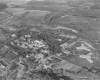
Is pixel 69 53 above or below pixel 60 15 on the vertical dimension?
below

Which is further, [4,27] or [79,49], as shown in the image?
[4,27]

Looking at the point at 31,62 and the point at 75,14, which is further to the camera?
the point at 75,14

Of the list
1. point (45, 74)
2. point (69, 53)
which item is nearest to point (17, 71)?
point (45, 74)

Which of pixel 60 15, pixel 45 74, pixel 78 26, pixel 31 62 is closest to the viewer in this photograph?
pixel 45 74

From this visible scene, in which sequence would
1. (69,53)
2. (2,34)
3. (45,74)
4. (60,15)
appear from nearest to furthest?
(45,74)
(69,53)
(2,34)
(60,15)

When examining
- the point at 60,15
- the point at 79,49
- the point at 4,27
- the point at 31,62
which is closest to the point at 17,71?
the point at 31,62

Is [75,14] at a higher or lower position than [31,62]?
higher

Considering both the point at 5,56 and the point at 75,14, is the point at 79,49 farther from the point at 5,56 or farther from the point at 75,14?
the point at 75,14

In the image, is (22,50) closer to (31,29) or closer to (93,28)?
(31,29)

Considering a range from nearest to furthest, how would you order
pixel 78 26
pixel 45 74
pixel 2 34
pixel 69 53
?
1. pixel 45 74
2. pixel 69 53
3. pixel 2 34
4. pixel 78 26
